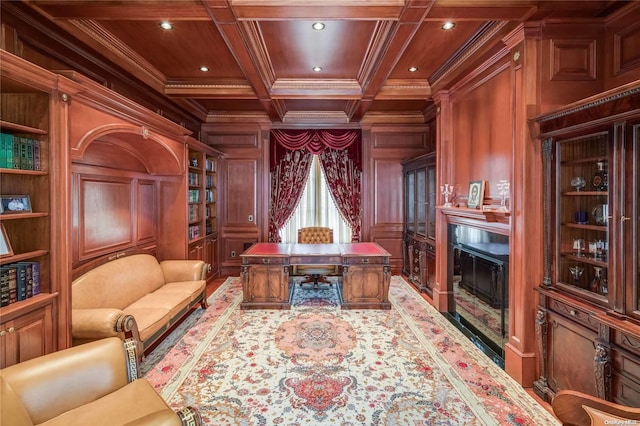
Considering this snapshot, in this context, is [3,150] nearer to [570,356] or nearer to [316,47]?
[316,47]

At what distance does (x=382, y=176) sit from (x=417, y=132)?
1.12 m

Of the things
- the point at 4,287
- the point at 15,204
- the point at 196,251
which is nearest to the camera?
the point at 4,287

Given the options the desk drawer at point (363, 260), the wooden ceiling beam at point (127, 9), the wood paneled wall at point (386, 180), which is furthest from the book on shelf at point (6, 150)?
the wood paneled wall at point (386, 180)

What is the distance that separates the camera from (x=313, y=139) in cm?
617

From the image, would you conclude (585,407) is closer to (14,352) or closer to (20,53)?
(14,352)

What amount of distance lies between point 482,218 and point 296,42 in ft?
8.97

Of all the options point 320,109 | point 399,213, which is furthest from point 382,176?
point 320,109

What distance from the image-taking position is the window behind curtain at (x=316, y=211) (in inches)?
255

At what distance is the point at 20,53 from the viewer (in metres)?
2.38

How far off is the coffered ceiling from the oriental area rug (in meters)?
3.02

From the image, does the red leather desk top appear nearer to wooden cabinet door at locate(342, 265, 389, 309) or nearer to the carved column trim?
wooden cabinet door at locate(342, 265, 389, 309)

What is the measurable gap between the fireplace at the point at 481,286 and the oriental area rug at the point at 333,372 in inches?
10.0

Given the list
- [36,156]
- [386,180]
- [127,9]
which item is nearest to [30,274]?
[36,156]

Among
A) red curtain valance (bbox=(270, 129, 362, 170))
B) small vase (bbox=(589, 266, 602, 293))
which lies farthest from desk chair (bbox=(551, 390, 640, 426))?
red curtain valance (bbox=(270, 129, 362, 170))
